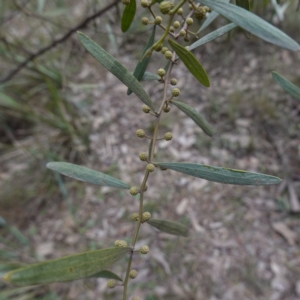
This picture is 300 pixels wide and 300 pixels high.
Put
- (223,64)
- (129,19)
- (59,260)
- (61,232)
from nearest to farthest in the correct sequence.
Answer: (59,260) → (129,19) → (61,232) → (223,64)

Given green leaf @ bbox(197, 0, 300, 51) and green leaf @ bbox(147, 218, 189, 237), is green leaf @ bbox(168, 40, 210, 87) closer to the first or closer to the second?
green leaf @ bbox(197, 0, 300, 51)

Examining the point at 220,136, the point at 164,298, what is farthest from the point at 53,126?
the point at 164,298

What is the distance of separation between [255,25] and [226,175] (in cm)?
12

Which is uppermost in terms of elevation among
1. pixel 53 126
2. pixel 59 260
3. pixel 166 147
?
pixel 59 260

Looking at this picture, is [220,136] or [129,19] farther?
[220,136]

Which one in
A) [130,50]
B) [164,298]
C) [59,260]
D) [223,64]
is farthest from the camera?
[130,50]

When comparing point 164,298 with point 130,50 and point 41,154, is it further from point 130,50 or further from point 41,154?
point 130,50

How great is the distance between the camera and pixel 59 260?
0.67 feet

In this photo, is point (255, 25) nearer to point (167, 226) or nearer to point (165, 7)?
point (165, 7)

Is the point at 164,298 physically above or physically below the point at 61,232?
above

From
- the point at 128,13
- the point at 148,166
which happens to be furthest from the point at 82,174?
the point at 128,13

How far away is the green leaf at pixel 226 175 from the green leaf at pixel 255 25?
10 cm

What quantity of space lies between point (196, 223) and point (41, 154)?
0.93 m

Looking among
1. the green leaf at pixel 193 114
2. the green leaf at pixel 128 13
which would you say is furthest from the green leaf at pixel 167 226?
the green leaf at pixel 128 13
